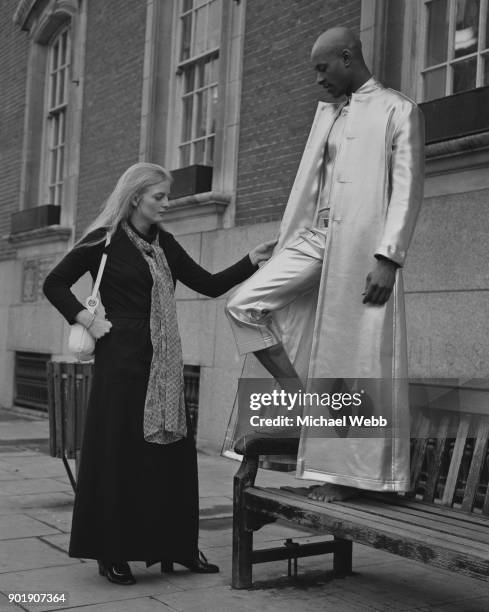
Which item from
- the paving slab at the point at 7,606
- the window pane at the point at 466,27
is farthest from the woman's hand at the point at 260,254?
the window pane at the point at 466,27

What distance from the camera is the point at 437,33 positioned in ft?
24.0

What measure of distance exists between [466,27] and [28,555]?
5.08 metres

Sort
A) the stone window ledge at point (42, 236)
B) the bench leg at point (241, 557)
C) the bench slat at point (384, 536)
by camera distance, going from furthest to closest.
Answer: the stone window ledge at point (42, 236) < the bench leg at point (241, 557) < the bench slat at point (384, 536)

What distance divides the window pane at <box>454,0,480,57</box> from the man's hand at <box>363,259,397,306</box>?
3.76 meters

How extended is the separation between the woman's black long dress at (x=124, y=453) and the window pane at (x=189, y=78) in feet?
22.9

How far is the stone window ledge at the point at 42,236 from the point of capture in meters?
12.7

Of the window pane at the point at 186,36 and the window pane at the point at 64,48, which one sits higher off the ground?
the window pane at the point at 64,48

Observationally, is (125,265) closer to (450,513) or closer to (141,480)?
(141,480)

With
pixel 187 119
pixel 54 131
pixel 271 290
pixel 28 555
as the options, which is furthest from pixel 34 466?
pixel 54 131

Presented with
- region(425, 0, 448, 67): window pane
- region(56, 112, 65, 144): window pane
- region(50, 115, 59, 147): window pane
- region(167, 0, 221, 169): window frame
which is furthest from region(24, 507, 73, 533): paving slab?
region(50, 115, 59, 147): window pane

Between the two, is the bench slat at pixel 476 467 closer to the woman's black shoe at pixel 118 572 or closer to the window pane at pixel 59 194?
the woman's black shoe at pixel 118 572

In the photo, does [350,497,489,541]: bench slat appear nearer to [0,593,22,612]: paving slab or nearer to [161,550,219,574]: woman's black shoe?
[161,550,219,574]: woman's black shoe

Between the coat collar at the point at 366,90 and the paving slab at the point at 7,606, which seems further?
the coat collar at the point at 366,90

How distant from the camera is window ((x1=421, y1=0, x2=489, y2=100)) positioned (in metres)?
6.93
